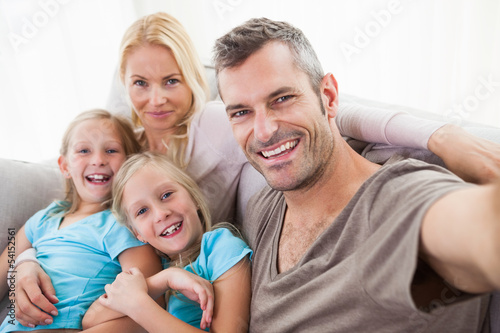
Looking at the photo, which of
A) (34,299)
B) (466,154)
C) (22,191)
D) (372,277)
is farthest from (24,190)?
(466,154)

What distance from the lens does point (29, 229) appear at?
1.60 meters

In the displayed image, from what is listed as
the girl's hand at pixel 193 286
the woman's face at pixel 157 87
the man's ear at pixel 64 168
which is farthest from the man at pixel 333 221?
the man's ear at pixel 64 168

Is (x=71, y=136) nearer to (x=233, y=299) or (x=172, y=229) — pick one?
(x=172, y=229)

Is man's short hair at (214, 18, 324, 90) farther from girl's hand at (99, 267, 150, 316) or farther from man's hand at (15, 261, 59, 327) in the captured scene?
man's hand at (15, 261, 59, 327)

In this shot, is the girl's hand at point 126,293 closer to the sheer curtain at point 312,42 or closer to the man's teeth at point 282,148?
the man's teeth at point 282,148

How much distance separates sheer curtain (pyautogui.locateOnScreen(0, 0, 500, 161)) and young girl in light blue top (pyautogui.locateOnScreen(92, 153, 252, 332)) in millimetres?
766

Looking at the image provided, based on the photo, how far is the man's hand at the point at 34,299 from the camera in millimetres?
1224

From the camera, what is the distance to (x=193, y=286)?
42.9 inches

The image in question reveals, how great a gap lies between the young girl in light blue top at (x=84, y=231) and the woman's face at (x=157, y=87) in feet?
0.42

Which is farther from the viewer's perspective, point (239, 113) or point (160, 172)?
point (160, 172)

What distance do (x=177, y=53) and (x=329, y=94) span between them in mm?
743

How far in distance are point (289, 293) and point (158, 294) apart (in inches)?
16.7

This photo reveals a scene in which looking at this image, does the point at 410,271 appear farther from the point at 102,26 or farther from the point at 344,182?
the point at 102,26

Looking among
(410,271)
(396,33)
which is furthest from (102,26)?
(410,271)
